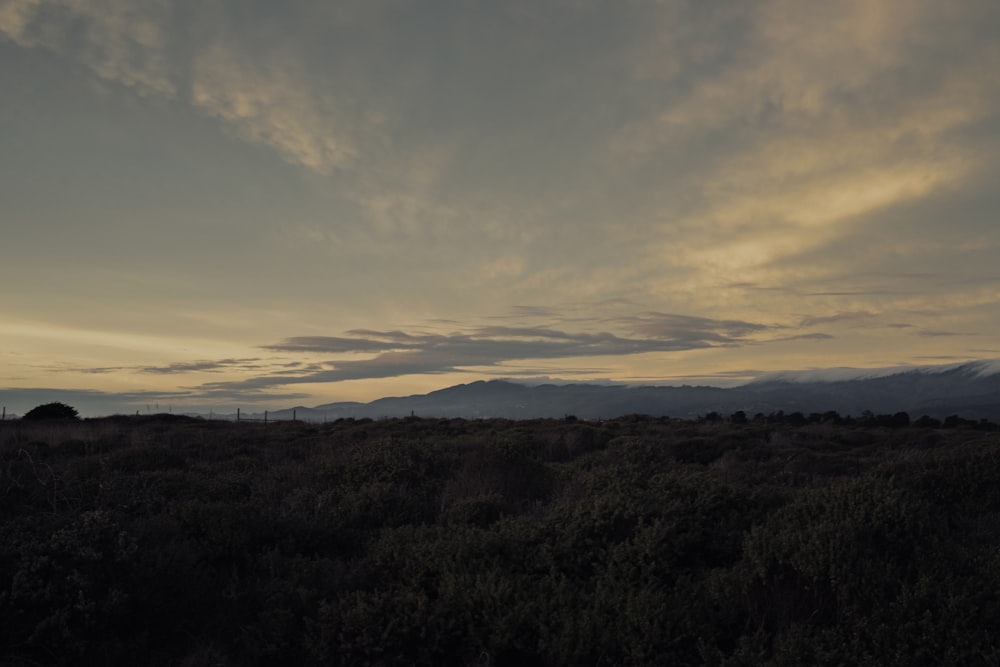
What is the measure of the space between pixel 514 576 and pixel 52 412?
35.8m

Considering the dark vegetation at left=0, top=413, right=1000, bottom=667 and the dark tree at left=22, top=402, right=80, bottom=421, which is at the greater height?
the dark tree at left=22, top=402, right=80, bottom=421

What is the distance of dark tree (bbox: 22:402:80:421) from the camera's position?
3294 centimetres

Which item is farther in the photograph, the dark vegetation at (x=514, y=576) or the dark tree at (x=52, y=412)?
the dark tree at (x=52, y=412)

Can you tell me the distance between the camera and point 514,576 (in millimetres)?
6809

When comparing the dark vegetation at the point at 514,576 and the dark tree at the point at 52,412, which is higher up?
the dark tree at the point at 52,412

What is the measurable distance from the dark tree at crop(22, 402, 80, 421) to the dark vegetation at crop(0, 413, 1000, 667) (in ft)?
90.4

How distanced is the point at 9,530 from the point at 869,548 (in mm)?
9258

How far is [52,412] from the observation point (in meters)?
33.4

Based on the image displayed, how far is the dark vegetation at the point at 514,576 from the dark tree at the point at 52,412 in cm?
2755

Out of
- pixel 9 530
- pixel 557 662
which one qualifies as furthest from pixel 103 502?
pixel 557 662

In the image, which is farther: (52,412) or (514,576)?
(52,412)

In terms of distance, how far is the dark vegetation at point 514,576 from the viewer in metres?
5.59

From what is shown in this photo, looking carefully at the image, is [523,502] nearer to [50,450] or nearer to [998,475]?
[998,475]

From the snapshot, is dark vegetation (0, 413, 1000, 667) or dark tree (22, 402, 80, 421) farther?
dark tree (22, 402, 80, 421)
